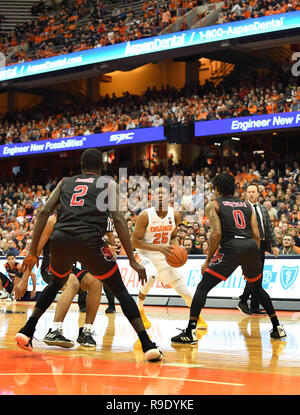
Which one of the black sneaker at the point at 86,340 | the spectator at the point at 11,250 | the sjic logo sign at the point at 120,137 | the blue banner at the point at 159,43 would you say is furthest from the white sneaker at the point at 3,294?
the blue banner at the point at 159,43

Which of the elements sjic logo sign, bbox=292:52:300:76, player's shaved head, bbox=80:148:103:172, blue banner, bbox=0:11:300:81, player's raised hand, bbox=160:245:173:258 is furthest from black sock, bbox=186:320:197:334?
sjic logo sign, bbox=292:52:300:76

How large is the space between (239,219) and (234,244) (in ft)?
1.23

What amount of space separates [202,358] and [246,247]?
1846 mm

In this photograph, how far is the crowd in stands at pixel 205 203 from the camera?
16.7m

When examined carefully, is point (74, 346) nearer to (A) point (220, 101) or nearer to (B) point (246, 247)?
(B) point (246, 247)

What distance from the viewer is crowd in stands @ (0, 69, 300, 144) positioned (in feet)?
84.0

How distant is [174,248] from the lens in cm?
892

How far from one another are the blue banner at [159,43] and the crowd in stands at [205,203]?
5.10 m

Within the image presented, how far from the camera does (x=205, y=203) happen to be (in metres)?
22.5

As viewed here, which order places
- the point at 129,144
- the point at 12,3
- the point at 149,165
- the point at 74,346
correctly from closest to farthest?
the point at 74,346
the point at 129,144
the point at 149,165
the point at 12,3

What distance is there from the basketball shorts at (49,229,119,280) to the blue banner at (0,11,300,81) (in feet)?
66.7

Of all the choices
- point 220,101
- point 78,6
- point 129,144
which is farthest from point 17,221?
point 78,6

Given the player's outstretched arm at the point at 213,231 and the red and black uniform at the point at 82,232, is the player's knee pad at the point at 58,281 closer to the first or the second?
the red and black uniform at the point at 82,232

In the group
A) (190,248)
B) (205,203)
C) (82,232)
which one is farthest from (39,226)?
(205,203)
